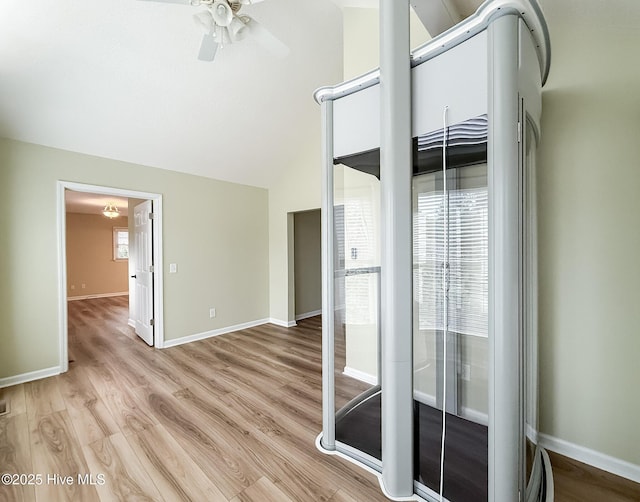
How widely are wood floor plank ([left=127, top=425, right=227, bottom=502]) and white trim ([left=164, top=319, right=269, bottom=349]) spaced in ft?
6.51

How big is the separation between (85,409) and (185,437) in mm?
1060

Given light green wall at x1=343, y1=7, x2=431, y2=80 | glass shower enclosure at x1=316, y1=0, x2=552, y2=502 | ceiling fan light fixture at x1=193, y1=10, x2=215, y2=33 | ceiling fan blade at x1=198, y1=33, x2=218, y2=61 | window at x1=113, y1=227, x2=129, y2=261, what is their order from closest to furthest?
glass shower enclosure at x1=316, y1=0, x2=552, y2=502 < ceiling fan light fixture at x1=193, y1=10, x2=215, y2=33 < ceiling fan blade at x1=198, y1=33, x2=218, y2=61 < light green wall at x1=343, y1=7, x2=431, y2=80 < window at x1=113, y1=227, x2=129, y2=261

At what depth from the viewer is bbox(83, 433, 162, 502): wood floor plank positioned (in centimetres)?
145

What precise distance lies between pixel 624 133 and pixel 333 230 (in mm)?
1696

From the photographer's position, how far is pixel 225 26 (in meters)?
1.89

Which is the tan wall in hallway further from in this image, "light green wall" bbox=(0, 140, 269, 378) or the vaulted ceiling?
the vaulted ceiling

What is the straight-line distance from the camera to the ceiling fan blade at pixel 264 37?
6.14 ft

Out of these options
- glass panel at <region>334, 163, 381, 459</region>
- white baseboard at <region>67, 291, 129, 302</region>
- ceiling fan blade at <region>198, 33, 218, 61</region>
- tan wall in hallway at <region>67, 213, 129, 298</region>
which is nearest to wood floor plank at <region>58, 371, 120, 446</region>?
glass panel at <region>334, 163, 381, 459</region>

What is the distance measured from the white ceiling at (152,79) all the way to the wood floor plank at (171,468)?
2.96 m

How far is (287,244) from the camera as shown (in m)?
4.75

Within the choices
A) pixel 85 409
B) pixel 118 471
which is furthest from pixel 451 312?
pixel 85 409

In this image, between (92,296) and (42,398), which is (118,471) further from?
(92,296)

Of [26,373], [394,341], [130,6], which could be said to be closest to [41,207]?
[26,373]

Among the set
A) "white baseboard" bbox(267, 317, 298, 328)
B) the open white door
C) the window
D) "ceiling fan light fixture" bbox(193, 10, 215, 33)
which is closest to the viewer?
"ceiling fan light fixture" bbox(193, 10, 215, 33)
